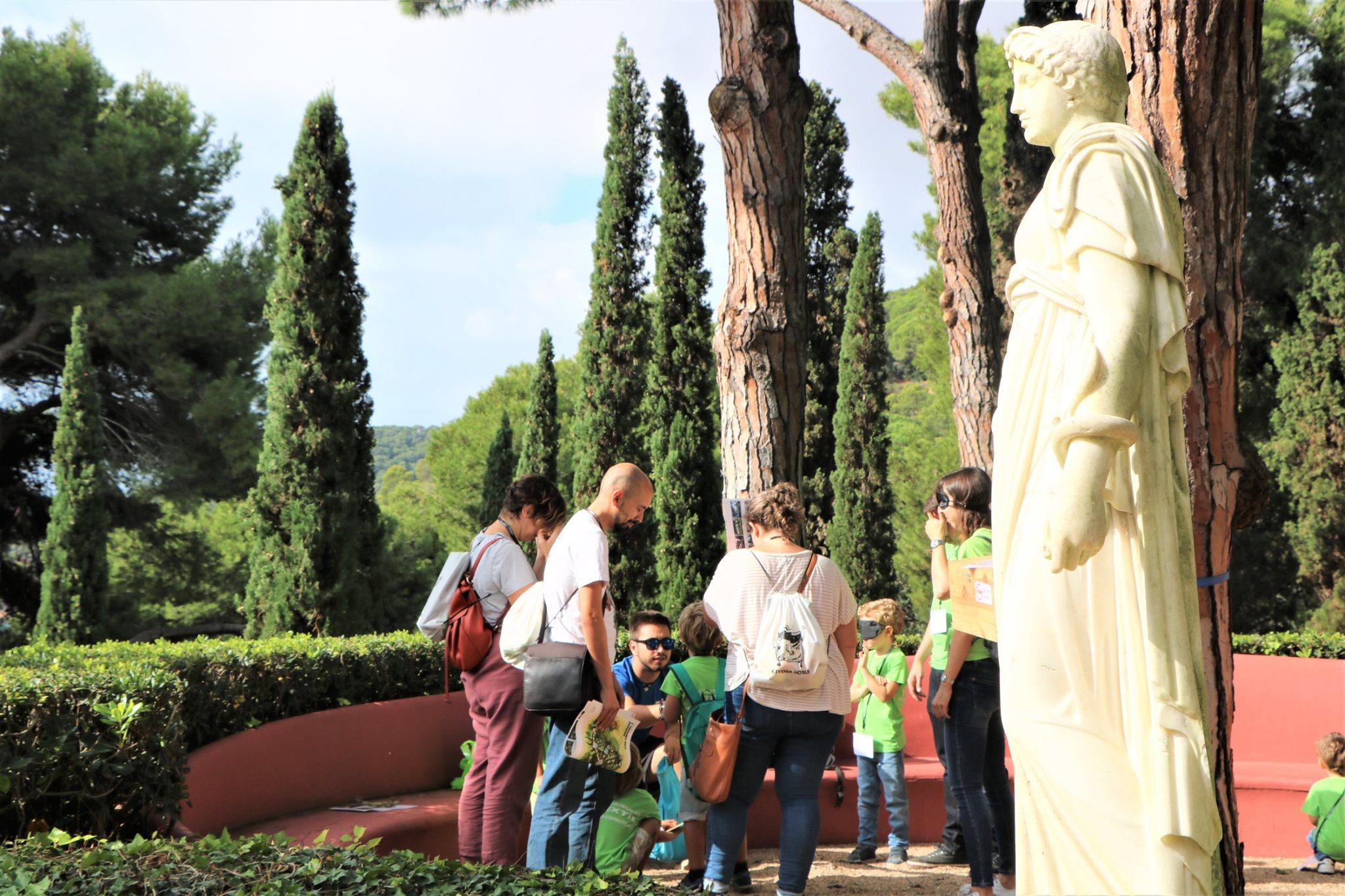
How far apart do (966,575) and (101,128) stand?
19.1m

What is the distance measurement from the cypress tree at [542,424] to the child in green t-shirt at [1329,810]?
13208 mm

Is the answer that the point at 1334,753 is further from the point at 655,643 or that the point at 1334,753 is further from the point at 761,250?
the point at 761,250

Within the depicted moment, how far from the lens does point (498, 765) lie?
174 inches

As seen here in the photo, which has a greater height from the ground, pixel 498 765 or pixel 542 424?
pixel 542 424

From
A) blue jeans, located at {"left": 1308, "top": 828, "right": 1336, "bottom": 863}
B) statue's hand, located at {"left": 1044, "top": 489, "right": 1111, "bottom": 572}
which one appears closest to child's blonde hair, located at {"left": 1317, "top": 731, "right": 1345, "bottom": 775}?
blue jeans, located at {"left": 1308, "top": 828, "right": 1336, "bottom": 863}

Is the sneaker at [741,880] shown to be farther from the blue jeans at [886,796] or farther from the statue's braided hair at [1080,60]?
the statue's braided hair at [1080,60]

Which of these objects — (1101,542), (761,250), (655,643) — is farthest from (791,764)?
(761,250)

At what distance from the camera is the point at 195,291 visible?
18.2 meters

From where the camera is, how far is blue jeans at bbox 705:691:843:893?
14.1 feet

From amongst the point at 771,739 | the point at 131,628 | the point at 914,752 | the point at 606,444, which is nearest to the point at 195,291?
the point at 131,628

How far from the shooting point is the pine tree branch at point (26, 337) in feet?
60.1

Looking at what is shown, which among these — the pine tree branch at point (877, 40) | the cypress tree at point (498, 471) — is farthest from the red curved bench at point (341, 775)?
the cypress tree at point (498, 471)

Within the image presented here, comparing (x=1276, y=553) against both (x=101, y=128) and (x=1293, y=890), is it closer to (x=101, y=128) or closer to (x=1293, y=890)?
(x=1293, y=890)

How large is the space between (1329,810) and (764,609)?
3462mm
